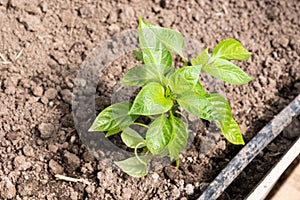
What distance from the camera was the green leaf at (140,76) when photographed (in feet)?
6.19

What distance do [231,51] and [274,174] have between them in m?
0.54

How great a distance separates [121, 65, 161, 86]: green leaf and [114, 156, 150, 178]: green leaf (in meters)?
0.37

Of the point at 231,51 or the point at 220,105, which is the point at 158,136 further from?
the point at 231,51

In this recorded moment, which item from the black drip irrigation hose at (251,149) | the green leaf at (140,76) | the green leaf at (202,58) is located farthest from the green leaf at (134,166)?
the green leaf at (202,58)

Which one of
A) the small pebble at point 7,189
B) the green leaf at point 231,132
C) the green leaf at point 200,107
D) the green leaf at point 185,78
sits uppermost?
the green leaf at point 185,78

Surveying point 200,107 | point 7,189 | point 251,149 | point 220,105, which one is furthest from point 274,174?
point 7,189

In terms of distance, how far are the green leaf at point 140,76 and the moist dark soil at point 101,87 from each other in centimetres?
37

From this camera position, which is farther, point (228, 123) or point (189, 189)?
point (189, 189)

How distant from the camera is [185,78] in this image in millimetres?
1734

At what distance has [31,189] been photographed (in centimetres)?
202

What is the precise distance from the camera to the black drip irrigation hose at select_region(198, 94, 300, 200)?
2.02 meters

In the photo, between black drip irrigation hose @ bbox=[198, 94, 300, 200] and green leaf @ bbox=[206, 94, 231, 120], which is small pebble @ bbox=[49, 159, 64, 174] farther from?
green leaf @ bbox=[206, 94, 231, 120]

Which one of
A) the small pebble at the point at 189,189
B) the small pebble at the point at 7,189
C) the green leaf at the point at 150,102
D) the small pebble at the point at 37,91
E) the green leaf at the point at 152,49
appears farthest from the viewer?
the small pebble at the point at 37,91

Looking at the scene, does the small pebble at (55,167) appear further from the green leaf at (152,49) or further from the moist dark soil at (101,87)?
the green leaf at (152,49)
